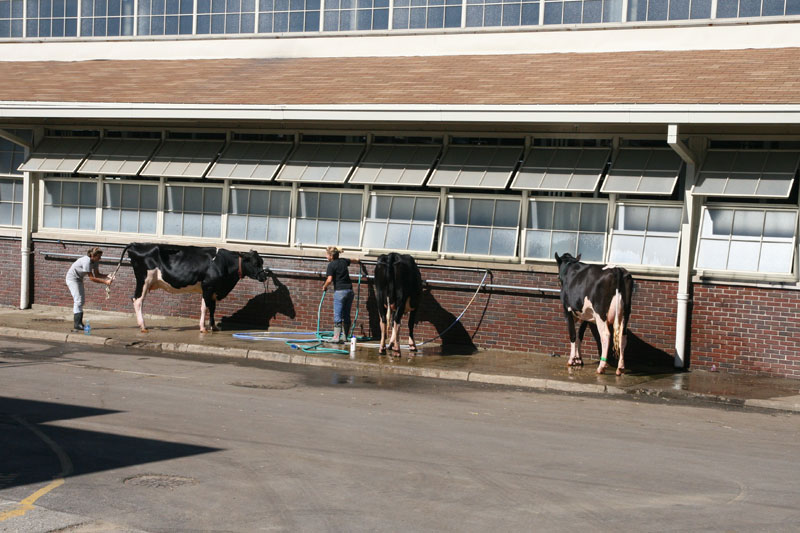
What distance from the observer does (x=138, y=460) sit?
8.39 metres

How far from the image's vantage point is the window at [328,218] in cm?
1898

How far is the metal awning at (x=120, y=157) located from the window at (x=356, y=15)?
4831 millimetres

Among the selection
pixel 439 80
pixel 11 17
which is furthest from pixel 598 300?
pixel 11 17

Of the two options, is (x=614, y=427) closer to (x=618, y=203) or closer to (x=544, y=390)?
(x=544, y=390)

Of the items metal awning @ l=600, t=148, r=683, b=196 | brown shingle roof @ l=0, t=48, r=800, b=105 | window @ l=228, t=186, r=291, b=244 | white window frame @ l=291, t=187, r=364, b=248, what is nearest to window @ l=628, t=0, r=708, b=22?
brown shingle roof @ l=0, t=48, r=800, b=105

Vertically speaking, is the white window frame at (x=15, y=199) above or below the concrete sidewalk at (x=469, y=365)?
above

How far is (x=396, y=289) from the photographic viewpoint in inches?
651

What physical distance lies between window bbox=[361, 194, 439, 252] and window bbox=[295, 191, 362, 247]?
317 millimetres

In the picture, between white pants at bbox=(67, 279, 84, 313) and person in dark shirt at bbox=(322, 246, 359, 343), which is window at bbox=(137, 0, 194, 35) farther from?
person in dark shirt at bbox=(322, 246, 359, 343)

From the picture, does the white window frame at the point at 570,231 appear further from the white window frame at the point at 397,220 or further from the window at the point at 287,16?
the window at the point at 287,16

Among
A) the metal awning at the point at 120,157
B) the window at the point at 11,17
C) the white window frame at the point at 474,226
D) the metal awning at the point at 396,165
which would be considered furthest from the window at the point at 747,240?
the window at the point at 11,17

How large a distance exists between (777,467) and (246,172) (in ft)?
42.2

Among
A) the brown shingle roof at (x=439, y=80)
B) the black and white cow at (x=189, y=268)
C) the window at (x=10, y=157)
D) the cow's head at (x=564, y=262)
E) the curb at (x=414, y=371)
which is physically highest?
the brown shingle roof at (x=439, y=80)

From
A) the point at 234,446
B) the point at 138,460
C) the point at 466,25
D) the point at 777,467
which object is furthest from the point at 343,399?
the point at 466,25
